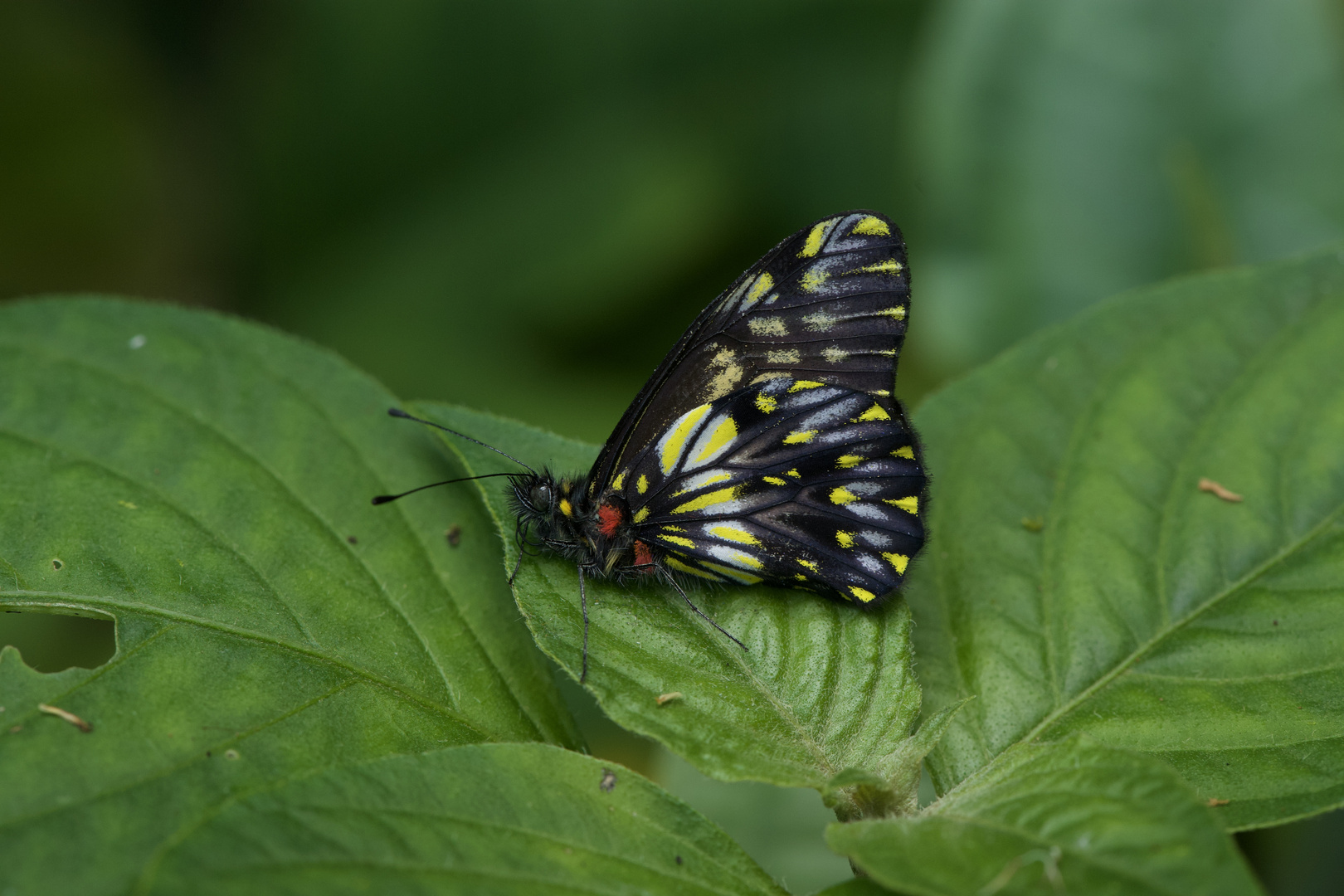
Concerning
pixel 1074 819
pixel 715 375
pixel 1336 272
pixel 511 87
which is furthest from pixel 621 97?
pixel 1074 819

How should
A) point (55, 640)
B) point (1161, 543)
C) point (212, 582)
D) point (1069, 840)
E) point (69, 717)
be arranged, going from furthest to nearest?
point (55, 640) → point (1161, 543) → point (212, 582) → point (69, 717) → point (1069, 840)

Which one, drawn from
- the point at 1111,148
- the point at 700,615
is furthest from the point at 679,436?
the point at 1111,148

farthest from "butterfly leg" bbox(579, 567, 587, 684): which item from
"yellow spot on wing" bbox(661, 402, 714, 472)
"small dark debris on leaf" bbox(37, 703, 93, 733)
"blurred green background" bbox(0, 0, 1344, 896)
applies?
"blurred green background" bbox(0, 0, 1344, 896)

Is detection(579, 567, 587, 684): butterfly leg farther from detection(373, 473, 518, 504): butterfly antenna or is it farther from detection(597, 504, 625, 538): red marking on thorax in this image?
detection(373, 473, 518, 504): butterfly antenna

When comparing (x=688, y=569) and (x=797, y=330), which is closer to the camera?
(x=688, y=569)

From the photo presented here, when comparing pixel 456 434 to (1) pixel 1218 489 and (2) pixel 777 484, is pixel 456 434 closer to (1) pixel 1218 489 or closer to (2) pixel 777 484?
(2) pixel 777 484

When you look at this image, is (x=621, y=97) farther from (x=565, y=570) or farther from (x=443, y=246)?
(x=565, y=570)

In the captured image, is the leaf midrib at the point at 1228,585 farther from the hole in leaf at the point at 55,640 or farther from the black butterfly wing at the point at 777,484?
the hole in leaf at the point at 55,640
